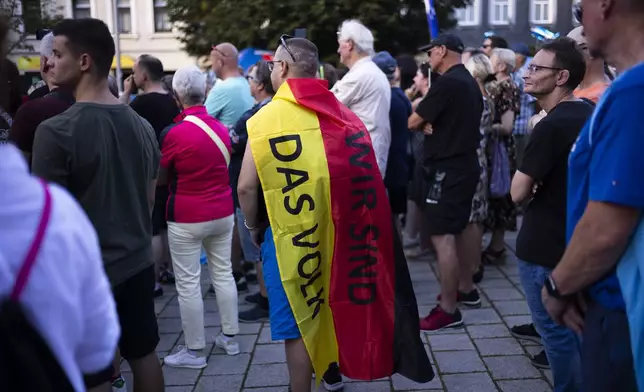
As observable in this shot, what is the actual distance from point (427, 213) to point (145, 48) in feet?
95.8

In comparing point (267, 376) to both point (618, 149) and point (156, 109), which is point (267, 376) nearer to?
point (156, 109)

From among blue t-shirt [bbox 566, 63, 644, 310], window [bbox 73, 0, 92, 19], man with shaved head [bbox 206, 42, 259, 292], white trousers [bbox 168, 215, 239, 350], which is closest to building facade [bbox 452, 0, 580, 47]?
window [bbox 73, 0, 92, 19]

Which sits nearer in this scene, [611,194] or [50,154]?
[611,194]

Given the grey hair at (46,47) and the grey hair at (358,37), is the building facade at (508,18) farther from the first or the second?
the grey hair at (46,47)

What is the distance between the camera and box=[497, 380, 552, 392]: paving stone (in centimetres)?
375

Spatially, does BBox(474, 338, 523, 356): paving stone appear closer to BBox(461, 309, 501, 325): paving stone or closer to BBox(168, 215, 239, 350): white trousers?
BBox(461, 309, 501, 325): paving stone

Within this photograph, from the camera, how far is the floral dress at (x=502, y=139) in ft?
19.7

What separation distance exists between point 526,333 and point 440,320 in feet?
1.92

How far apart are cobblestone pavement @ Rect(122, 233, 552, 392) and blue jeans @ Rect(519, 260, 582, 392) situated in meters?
0.68

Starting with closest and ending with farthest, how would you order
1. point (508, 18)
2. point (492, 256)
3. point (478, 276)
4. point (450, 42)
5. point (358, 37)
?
point (450, 42), point (358, 37), point (478, 276), point (492, 256), point (508, 18)

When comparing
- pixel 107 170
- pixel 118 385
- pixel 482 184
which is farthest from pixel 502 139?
pixel 107 170

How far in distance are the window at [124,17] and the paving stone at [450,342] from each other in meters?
30.1

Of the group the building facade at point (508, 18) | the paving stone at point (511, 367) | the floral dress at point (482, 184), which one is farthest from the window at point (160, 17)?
the paving stone at point (511, 367)

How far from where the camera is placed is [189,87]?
430 centimetres
